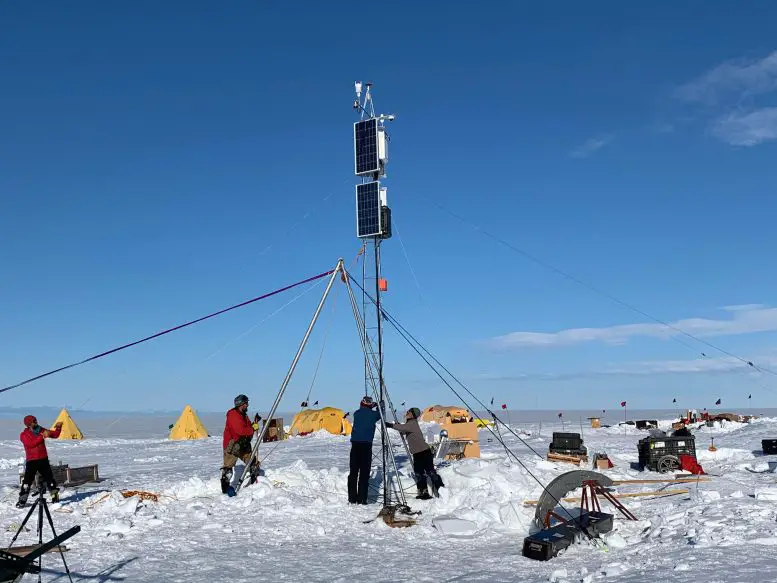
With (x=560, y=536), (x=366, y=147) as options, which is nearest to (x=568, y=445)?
(x=560, y=536)

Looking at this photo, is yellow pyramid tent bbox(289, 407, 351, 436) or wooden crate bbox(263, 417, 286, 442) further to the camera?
yellow pyramid tent bbox(289, 407, 351, 436)

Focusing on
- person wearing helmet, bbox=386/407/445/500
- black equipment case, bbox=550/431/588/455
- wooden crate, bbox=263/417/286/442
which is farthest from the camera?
wooden crate, bbox=263/417/286/442

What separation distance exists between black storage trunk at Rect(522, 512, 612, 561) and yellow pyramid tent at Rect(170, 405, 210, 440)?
30.4 meters

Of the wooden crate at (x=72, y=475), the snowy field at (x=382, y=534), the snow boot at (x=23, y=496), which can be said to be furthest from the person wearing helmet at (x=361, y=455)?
the wooden crate at (x=72, y=475)

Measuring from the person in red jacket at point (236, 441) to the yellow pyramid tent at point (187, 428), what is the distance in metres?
23.9

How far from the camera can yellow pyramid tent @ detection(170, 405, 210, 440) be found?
36875 millimetres

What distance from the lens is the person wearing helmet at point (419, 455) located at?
44.7 feet

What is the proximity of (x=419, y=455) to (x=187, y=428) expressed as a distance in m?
26.7

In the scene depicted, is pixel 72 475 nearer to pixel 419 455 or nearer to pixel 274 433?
pixel 419 455

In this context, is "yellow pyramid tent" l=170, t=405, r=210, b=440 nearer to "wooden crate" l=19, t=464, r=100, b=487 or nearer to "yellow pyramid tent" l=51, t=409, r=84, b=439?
"yellow pyramid tent" l=51, t=409, r=84, b=439

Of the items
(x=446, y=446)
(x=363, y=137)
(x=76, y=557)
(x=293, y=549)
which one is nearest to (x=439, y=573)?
(x=293, y=549)

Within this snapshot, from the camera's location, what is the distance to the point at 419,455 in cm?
1372

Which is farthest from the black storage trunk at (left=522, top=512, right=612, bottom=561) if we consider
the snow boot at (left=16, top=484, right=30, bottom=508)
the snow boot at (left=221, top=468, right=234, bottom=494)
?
the snow boot at (left=16, top=484, right=30, bottom=508)

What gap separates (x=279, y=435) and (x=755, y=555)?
27.2 m
